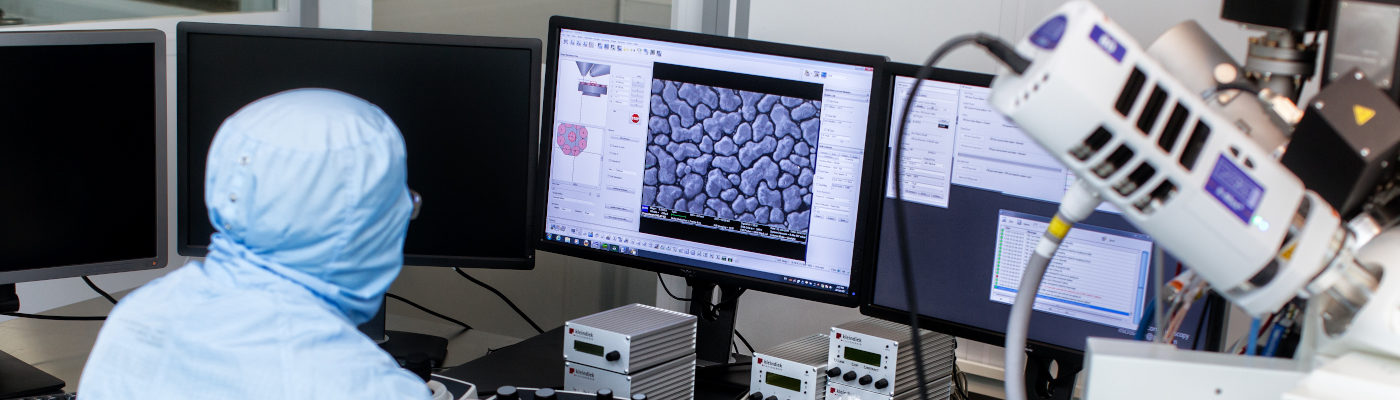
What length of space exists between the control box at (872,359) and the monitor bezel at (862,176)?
0.32ft

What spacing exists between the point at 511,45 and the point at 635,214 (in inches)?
11.8

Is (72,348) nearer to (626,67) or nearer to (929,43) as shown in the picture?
(626,67)

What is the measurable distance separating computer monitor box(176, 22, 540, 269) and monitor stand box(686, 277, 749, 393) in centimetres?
29

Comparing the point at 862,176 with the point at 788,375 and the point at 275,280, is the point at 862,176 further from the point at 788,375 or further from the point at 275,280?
the point at 275,280

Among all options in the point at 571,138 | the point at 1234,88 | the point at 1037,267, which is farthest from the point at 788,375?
the point at 1234,88

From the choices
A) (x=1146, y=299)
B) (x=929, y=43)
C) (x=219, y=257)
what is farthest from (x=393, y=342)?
(x=1146, y=299)

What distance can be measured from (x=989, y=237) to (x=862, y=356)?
0.72 feet

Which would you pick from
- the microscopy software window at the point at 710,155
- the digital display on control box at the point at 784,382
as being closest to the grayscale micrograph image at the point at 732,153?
the microscopy software window at the point at 710,155

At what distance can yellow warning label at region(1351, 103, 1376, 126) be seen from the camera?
89 centimetres

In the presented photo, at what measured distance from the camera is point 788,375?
5.07 ft

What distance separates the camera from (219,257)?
113 cm

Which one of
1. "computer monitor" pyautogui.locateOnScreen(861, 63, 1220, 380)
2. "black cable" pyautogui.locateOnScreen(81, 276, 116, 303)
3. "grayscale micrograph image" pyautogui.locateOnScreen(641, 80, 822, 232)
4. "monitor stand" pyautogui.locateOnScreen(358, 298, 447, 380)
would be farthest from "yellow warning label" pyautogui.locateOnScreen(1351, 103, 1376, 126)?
"black cable" pyautogui.locateOnScreen(81, 276, 116, 303)

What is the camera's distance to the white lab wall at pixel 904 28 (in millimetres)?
1720

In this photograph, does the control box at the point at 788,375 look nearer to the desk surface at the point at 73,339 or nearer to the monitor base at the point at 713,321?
the monitor base at the point at 713,321
